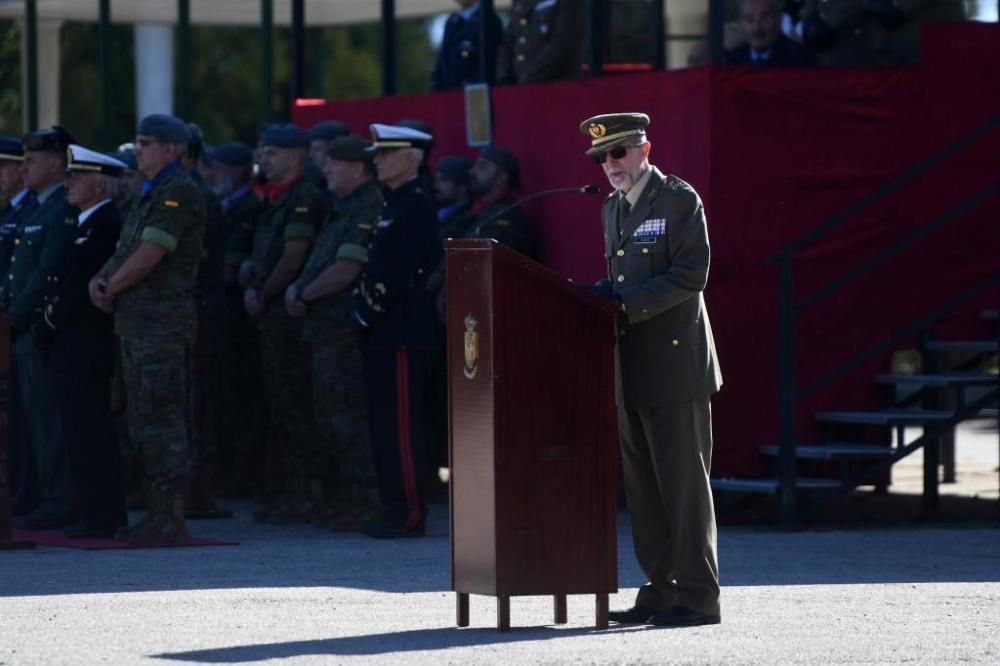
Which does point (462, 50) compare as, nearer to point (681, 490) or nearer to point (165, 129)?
point (165, 129)

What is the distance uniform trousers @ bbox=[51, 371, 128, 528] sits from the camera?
1123 cm

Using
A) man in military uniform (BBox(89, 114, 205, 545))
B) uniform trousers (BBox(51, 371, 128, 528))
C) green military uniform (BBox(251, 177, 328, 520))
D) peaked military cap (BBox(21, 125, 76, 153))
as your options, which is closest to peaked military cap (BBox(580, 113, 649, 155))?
man in military uniform (BBox(89, 114, 205, 545))

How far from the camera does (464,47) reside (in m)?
15.5

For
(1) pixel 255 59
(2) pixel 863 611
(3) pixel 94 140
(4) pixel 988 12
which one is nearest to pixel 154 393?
(2) pixel 863 611

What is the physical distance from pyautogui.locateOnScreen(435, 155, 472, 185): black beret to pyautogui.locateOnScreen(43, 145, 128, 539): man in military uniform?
2747 millimetres

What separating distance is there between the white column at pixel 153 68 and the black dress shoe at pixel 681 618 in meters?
14.4

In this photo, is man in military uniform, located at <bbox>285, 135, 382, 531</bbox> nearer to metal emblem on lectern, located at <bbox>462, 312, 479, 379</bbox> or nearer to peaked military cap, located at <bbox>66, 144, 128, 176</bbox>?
peaked military cap, located at <bbox>66, 144, 128, 176</bbox>

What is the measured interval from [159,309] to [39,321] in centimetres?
61

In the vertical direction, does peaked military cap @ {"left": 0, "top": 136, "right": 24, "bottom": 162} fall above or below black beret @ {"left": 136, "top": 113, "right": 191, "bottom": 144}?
below

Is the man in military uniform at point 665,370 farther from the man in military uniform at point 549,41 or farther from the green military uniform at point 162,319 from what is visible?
the man in military uniform at point 549,41

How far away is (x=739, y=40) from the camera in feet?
46.1

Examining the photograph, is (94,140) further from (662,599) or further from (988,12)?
(662,599)

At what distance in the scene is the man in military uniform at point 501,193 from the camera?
525 inches

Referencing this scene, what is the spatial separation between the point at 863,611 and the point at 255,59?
2988 centimetres
